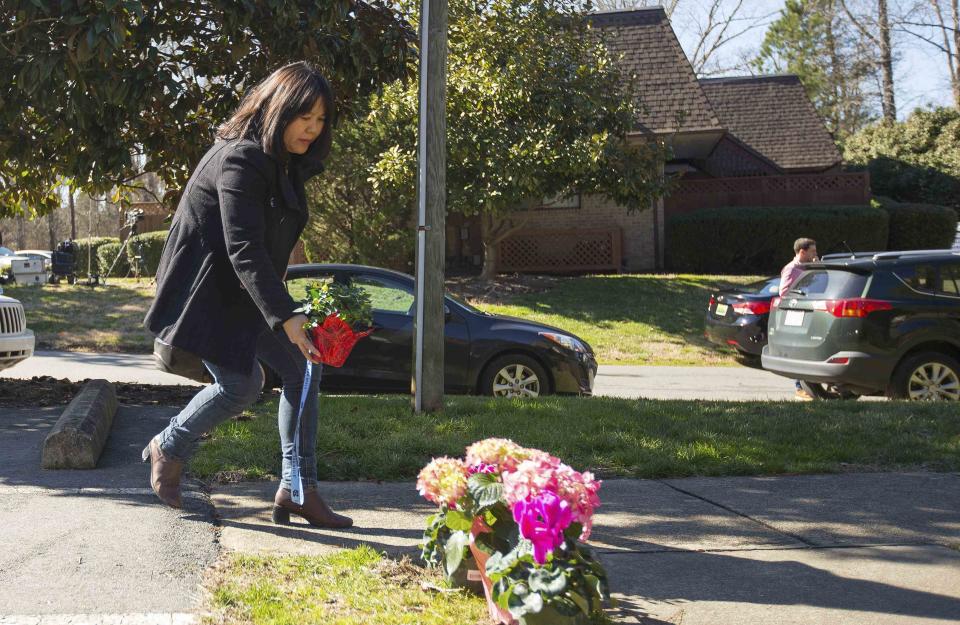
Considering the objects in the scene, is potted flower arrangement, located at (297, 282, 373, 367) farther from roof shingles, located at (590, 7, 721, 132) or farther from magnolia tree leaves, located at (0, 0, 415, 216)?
roof shingles, located at (590, 7, 721, 132)

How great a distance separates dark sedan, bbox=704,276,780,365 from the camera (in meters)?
15.8

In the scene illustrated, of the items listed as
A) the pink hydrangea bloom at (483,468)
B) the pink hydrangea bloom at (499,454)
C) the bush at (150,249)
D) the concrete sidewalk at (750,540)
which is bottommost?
the concrete sidewalk at (750,540)

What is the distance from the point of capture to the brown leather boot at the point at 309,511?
15.4 feet

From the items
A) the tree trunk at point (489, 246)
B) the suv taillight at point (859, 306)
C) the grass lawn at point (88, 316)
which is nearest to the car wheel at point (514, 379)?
the suv taillight at point (859, 306)

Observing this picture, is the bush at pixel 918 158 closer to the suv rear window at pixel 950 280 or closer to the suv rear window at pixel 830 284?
the suv rear window at pixel 950 280

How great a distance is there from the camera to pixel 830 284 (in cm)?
1064

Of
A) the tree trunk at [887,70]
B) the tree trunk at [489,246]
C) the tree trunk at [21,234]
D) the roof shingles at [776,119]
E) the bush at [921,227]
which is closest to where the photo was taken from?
the tree trunk at [489,246]

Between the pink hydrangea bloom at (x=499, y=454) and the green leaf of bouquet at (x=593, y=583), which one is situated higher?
the pink hydrangea bloom at (x=499, y=454)

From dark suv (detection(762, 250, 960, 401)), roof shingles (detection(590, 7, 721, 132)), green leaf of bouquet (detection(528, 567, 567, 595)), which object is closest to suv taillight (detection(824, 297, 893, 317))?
dark suv (detection(762, 250, 960, 401))

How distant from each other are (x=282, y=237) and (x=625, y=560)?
2.10 m

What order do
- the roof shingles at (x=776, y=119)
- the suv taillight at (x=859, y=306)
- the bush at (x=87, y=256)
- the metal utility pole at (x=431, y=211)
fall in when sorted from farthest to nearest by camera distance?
1. the bush at (x=87, y=256)
2. the roof shingles at (x=776, y=119)
3. the suv taillight at (x=859, y=306)
4. the metal utility pole at (x=431, y=211)

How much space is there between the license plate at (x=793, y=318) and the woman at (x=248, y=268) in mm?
7535

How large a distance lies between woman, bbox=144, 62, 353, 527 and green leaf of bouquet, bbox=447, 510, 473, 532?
1.00 m

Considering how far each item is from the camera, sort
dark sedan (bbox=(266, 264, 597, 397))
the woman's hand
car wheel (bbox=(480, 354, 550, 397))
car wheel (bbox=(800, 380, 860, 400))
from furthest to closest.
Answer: car wheel (bbox=(800, 380, 860, 400))
car wheel (bbox=(480, 354, 550, 397))
dark sedan (bbox=(266, 264, 597, 397))
the woman's hand
